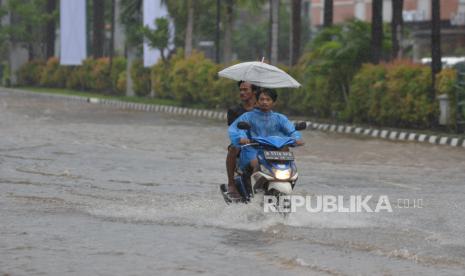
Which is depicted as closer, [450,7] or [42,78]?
[42,78]

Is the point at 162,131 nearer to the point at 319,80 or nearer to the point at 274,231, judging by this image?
the point at 319,80

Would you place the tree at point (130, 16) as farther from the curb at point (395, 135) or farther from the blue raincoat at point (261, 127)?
the blue raincoat at point (261, 127)

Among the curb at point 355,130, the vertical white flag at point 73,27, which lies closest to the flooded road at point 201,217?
the curb at point 355,130

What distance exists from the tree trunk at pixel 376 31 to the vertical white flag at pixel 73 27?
29581mm

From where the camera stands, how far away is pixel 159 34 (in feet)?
149

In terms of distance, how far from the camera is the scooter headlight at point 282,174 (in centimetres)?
1048

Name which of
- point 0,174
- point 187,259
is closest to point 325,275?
point 187,259

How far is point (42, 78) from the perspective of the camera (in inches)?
2753

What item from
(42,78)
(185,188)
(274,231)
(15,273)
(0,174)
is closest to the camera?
(15,273)

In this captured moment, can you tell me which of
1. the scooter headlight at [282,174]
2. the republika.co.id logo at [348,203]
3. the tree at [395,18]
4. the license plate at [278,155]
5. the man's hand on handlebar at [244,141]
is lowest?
the republika.co.id logo at [348,203]

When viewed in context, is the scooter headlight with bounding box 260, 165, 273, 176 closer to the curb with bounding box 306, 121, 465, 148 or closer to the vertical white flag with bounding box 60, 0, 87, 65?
the curb with bounding box 306, 121, 465, 148

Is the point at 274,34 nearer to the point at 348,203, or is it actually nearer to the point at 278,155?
the point at 348,203

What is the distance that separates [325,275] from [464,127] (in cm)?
1932

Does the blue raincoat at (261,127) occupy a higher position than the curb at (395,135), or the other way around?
the blue raincoat at (261,127)
